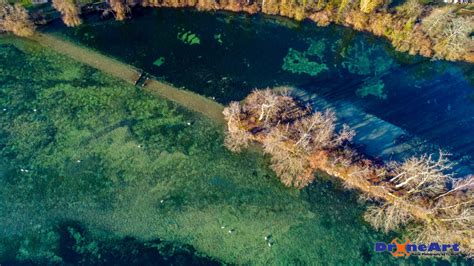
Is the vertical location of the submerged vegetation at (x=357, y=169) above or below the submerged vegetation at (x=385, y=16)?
below

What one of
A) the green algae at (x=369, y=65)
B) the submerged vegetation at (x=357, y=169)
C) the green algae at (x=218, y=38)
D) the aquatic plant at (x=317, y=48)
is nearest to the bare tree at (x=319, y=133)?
the submerged vegetation at (x=357, y=169)

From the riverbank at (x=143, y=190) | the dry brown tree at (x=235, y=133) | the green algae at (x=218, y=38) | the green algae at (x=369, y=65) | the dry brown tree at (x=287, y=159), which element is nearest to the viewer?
the riverbank at (x=143, y=190)

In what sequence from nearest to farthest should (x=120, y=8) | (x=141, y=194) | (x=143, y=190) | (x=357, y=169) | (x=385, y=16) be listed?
(x=141, y=194) < (x=143, y=190) < (x=357, y=169) < (x=120, y=8) < (x=385, y=16)

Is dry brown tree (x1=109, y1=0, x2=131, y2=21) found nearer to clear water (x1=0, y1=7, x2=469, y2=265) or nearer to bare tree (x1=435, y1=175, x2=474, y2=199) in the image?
clear water (x1=0, y1=7, x2=469, y2=265)

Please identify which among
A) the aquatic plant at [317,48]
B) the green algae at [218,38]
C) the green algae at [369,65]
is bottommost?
the green algae at [369,65]

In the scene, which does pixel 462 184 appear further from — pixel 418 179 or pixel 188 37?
pixel 188 37

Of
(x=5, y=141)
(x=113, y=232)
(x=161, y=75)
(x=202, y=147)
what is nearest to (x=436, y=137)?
(x=202, y=147)

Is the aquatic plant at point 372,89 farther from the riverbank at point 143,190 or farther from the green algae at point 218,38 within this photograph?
the green algae at point 218,38

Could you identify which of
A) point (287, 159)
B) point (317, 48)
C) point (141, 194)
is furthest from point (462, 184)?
point (141, 194)
